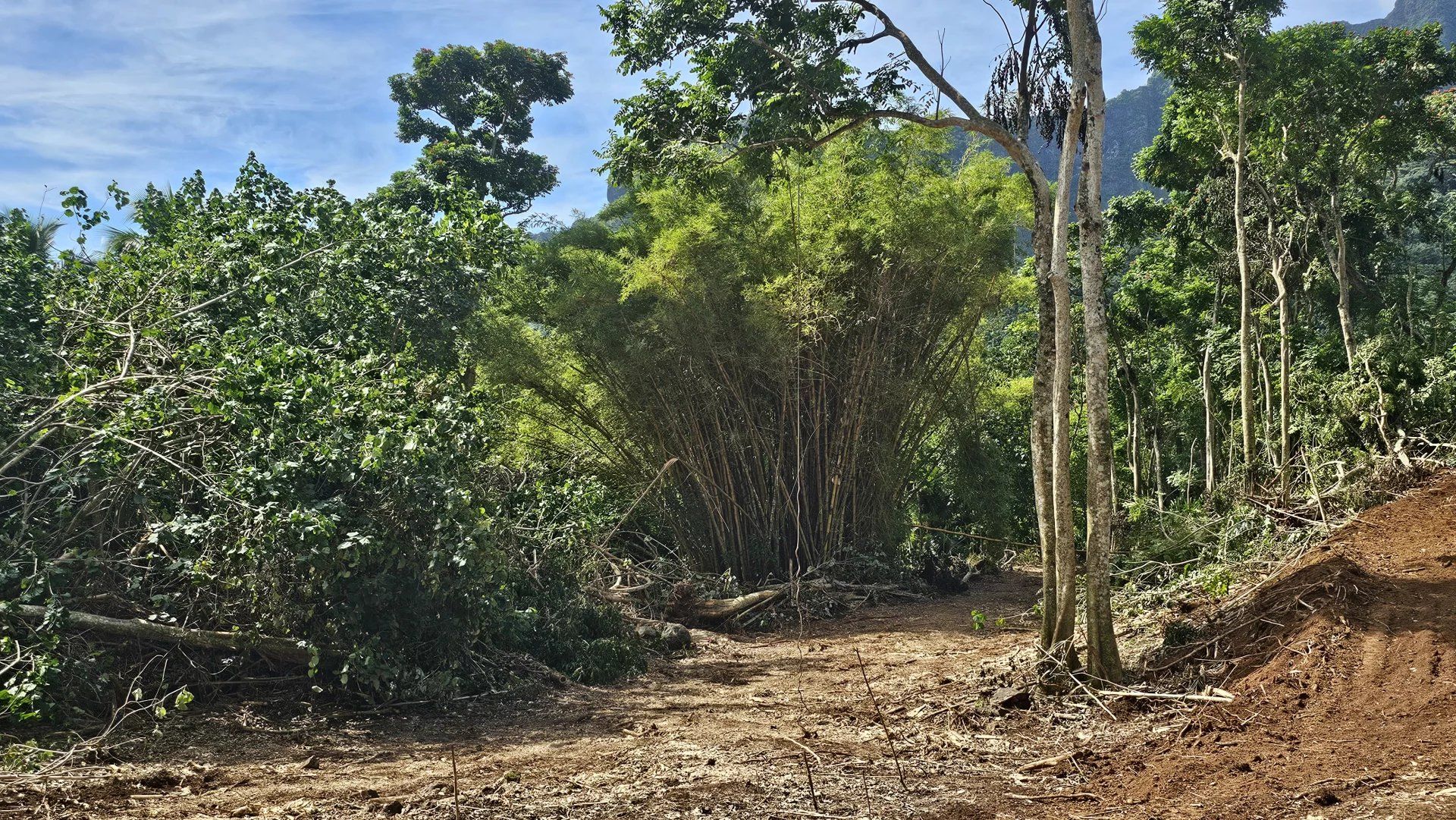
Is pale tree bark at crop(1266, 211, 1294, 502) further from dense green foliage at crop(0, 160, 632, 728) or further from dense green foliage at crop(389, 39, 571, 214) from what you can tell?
dense green foliage at crop(389, 39, 571, 214)

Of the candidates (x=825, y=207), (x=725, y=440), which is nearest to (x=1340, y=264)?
(x=825, y=207)

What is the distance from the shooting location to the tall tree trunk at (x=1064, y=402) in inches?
191

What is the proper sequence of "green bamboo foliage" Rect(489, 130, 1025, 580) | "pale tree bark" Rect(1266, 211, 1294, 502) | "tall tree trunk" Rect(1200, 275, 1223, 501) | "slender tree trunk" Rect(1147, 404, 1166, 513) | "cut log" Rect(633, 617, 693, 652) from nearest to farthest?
"cut log" Rect(633, 617, 693, 652), "green bamboo foliage" Rect(489, 130, 1025, 580), "pale tree bark" Rect(1266, 211, 1294, 502), "tall tree trunk" Rect(1200, 275, 1223, 501), "slender tree trunk" Rect(1147, 404, 1166, 513)

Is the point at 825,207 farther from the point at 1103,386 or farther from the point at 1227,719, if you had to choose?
the point at 1227,719

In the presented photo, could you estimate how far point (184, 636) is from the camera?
4.90 m

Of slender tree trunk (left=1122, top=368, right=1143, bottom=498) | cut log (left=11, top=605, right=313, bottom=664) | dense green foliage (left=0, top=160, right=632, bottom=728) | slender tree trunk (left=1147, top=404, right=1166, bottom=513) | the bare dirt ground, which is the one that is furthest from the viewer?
slender tree trunk (left=1147, top=404, right=1166, bottom=513)

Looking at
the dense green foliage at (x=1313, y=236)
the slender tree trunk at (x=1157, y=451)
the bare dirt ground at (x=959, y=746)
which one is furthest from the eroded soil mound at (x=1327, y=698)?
the slender tree trunk at (x=1157, y=451)

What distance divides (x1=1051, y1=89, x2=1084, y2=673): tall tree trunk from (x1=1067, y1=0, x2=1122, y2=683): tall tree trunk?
0.08 metres

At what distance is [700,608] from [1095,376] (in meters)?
5.26

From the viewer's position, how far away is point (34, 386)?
5637mm

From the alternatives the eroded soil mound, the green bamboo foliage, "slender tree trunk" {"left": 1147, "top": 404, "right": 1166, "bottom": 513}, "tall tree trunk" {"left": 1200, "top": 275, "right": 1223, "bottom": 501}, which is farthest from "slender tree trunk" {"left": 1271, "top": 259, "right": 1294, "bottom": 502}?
"slender tree trunk" {"left": 1147, "top": 404, "right": 1166, "bottom": 513}

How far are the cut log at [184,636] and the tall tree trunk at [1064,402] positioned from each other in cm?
370

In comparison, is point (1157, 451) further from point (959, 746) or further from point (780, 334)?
point (959, 746)

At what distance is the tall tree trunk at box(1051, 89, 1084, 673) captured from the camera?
191 inches
